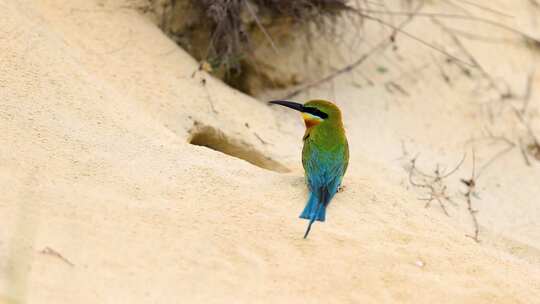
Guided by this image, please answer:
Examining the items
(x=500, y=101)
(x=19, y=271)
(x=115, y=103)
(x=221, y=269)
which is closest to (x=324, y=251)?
(x=221, y=269)

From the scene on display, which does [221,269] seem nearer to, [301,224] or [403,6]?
[301,224]

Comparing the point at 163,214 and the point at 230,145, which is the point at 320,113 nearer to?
the point at 230,145

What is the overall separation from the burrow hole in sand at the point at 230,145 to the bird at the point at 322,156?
33 centimetres

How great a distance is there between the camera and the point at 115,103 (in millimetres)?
4500

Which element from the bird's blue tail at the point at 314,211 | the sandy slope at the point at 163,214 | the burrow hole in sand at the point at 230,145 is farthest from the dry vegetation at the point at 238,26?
the bird's blue tail at the point at 314,211

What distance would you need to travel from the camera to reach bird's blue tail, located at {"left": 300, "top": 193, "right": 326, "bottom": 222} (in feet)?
12.5

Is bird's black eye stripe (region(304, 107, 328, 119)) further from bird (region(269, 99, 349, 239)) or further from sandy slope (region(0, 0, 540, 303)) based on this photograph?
sandy slope (region(0, 0, 540, 303))

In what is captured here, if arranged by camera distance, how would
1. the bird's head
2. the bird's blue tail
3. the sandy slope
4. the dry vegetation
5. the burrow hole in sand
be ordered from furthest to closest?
the dry vegetation < the burrow hole in sand < the bird's head < the bird's blue tail < the sandy slope

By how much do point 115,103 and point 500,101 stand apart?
303cm

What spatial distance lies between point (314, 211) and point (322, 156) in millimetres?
557

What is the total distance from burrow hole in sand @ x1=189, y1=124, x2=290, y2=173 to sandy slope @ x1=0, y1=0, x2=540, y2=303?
0.4 inches

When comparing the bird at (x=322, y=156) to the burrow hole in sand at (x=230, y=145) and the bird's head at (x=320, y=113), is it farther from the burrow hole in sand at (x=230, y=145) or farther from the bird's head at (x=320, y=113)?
the burrow hole in sand at (x=230, y=145)

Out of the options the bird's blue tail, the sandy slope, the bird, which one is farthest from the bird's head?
the bird's blue tail

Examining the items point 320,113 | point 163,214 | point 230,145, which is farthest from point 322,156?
point 163,214
